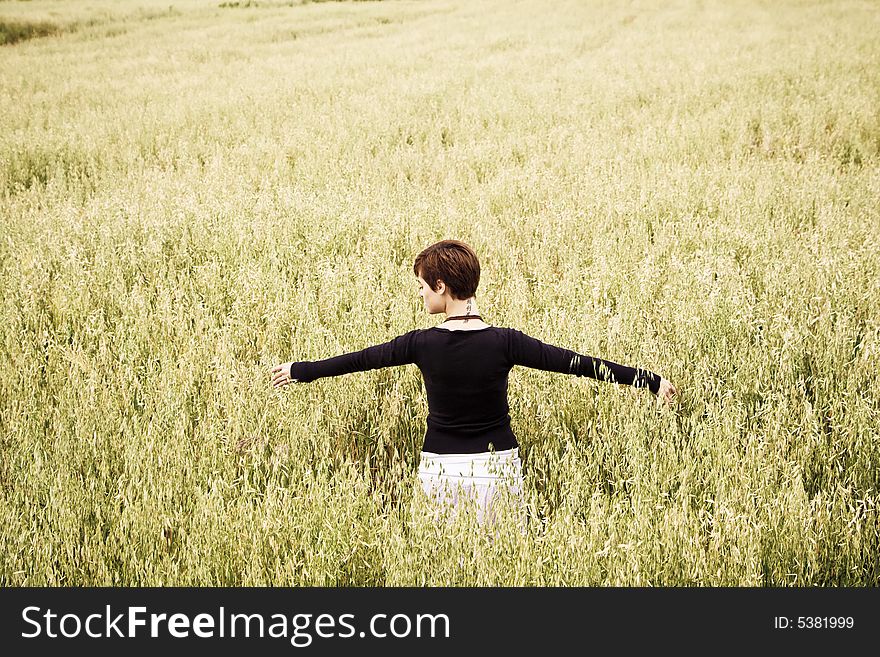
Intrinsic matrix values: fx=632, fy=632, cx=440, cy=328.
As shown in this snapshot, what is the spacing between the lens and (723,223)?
155 inches

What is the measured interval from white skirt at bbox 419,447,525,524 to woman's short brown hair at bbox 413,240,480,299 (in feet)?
1.52

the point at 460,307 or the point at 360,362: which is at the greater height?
the point at 460,307

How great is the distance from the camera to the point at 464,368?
5.74ft

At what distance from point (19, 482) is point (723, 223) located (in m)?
3.82

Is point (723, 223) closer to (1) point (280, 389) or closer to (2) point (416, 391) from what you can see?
(2) point (416, 391)

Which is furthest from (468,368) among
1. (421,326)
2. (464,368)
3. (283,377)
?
(421,326)

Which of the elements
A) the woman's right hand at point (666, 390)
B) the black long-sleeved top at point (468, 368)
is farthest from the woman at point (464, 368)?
the woman's right hand at point (666, 390)

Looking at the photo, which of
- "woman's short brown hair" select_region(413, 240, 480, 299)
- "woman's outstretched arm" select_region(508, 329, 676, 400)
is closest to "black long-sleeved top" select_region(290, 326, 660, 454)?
"woman's outstretched arm" select_region(508, 329, 676, 400)

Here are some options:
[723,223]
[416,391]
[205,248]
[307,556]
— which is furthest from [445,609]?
[723,223]

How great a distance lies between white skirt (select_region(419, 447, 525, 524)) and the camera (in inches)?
65.8

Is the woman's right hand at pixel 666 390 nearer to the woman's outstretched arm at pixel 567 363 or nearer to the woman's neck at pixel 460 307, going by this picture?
the woman's outstretched arm at pixel 567 363

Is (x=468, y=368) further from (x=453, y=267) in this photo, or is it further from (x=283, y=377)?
(x=283, y=377)

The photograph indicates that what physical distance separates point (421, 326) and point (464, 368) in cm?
103

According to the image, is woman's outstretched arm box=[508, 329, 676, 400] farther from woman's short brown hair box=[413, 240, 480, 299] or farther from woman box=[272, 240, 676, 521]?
woman's short brown hair box=[413, 240, 480, 299]
